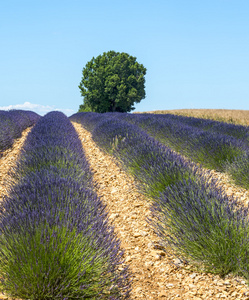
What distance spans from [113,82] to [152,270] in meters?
26.3

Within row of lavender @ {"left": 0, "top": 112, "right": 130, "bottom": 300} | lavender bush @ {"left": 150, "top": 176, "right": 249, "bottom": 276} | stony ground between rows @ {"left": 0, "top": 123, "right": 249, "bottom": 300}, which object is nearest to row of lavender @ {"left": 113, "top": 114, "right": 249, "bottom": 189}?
stony ground between rows @ {"left": 0, "top": 123, "right": 249, "bottom": 300}

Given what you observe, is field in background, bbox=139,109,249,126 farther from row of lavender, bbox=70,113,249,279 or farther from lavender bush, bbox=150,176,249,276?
lavender bush, bbox=150,176,249,276

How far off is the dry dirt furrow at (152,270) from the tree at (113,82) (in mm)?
24328

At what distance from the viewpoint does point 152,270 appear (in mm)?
3043

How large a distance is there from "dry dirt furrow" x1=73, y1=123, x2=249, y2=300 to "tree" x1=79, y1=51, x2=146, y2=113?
24328 mm

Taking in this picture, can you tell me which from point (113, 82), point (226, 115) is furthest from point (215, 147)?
point (113, 82)

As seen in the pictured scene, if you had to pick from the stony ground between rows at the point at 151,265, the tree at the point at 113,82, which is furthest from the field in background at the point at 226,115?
the stony ground between rows at the point at 151,265

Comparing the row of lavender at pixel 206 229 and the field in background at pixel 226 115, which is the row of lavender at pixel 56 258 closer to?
the row of lavender at pixel 206 229

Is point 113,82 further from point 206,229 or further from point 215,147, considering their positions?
point 206,229

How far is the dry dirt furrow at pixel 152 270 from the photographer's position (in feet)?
8.53

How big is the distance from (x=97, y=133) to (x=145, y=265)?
252 inches

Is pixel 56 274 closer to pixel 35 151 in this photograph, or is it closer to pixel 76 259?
pixel 76 259

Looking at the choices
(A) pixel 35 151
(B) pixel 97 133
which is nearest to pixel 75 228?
(A) pixel 35 151

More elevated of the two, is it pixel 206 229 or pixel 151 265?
pixel 206 229
